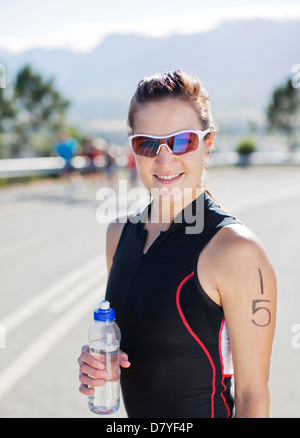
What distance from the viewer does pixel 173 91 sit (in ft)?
6.32

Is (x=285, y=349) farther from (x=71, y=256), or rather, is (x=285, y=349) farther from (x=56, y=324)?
(x=71, y=256)

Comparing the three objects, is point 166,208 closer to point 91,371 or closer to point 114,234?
point 114,234

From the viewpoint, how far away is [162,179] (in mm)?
2062

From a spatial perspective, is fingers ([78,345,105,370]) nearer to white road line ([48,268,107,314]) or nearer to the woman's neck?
the woman's neck

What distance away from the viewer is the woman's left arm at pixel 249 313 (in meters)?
1.70

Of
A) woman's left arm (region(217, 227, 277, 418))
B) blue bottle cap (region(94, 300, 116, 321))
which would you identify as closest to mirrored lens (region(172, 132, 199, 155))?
woman's left arm (region(217, 227, 277, 418))

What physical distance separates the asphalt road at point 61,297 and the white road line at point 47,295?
0.01m

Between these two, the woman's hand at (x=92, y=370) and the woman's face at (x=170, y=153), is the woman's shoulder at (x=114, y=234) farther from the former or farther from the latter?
the woman's hand at (x=92, y=370)

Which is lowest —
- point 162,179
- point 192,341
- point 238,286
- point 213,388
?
point 213,388

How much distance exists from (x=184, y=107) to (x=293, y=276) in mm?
6063

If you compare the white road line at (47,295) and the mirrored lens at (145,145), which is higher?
the mirrored lens at (145,145)

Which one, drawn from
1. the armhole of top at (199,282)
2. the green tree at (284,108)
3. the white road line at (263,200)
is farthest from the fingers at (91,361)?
the green tree at (284,108)

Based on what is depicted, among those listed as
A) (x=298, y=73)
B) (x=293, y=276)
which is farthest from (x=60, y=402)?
(x=293, y=276)

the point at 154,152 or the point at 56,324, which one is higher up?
the point at 154,152
